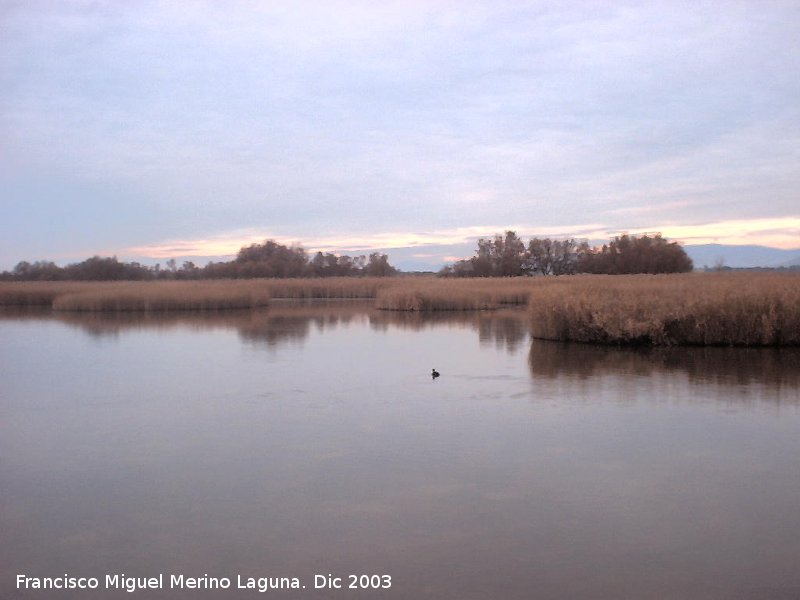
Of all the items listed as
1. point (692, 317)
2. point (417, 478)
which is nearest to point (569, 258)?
point (692, 317)

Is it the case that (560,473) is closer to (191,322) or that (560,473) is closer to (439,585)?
(439,585)

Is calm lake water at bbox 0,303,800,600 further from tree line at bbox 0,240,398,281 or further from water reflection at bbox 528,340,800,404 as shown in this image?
tree line at bbox 0,240,398,281

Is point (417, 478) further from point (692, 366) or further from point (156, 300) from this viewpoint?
point (156, 300)

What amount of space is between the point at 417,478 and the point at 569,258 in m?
34.2

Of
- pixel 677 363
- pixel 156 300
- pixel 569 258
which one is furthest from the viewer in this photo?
pixel 569 258

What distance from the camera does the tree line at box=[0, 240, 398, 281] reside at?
140 ft

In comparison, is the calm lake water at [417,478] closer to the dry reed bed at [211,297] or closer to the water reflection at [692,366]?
the water reflection at [692,366]

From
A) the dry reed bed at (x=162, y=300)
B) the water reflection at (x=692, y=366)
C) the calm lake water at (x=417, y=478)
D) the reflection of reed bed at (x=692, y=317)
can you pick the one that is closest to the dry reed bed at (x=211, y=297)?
the dry reed bed at (x=162, y=300)

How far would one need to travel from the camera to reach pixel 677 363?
27.4 ft

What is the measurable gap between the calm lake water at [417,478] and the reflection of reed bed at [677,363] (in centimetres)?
7

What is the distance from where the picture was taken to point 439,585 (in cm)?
282

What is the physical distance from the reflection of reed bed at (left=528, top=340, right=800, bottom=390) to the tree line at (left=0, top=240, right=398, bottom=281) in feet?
111

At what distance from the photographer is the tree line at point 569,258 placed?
98.5 ft

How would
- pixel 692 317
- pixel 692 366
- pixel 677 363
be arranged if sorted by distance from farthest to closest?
pixel 692 317 < pixel 677 363 < pixel 692 366
